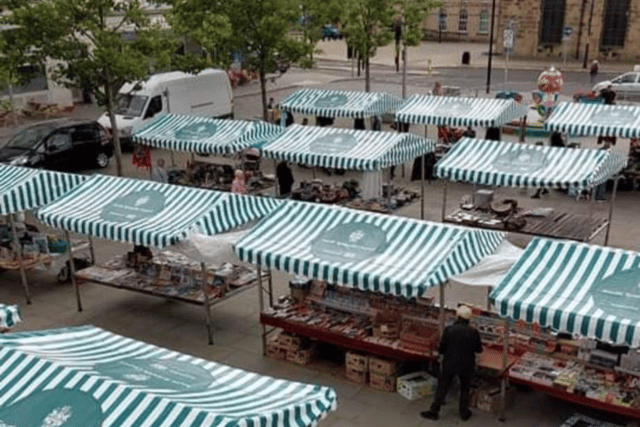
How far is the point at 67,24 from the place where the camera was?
67.8 ft

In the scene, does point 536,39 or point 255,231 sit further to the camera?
point 536,39

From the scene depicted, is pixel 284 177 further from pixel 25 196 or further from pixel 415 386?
pixel 415 386

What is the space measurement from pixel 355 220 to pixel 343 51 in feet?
166

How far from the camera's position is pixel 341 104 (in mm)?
24203

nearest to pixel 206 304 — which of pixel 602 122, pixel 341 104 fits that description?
pixel 602 122

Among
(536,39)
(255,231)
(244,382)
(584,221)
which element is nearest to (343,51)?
(536,39)

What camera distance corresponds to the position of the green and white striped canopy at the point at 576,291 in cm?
881

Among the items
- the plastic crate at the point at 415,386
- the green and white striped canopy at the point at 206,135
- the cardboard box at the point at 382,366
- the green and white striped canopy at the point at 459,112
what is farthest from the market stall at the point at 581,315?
the green and white striped canopy at the point at 459,112

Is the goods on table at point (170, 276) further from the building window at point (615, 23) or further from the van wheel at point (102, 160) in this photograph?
the building window at point (615, 23)

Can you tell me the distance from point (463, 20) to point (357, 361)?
57788 millimetres

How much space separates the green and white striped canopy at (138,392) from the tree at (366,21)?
22.5 meters

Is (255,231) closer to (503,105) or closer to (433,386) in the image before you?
(433,386)

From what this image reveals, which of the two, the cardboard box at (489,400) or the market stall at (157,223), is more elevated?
the market stall at (157,223)

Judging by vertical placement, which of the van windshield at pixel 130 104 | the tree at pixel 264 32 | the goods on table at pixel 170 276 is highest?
the tree at pixel 264 32
